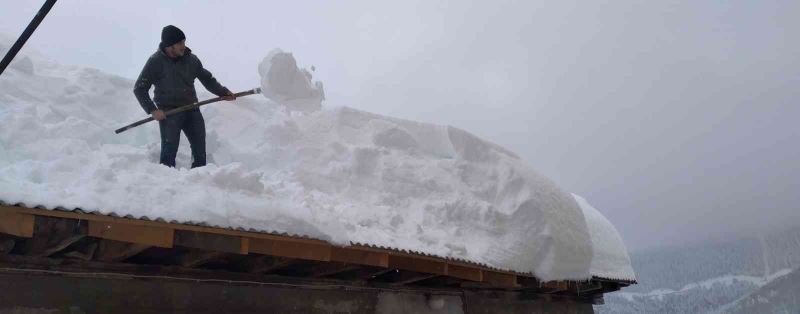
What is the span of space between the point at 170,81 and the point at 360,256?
8.22 feet

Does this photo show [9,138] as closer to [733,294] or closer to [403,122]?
[403,122]

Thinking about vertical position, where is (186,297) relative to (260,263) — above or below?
below

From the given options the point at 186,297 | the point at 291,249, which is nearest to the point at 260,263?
the point at 291,249

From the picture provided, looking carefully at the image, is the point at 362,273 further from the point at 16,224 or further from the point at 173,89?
the point at 16,224

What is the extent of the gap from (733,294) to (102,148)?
113827mm

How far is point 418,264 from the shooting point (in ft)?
19.2

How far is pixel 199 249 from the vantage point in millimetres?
4375

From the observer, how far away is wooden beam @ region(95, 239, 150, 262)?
13.5 feet

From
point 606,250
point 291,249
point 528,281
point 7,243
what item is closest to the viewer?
point 7,243

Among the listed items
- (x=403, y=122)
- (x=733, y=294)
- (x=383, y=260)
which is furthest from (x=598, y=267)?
(x=733, y=294)

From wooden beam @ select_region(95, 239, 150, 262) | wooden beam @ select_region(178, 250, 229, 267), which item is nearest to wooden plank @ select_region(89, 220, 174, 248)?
wooden beam @ select_region(95, 239, 150, 262)

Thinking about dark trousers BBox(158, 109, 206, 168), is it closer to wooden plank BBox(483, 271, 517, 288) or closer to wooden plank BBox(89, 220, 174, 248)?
wooden plank BBox(89, 220, 174, 248)

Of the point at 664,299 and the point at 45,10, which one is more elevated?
the point at 45,10

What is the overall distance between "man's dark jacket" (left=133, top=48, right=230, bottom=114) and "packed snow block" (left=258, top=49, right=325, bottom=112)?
951mm
